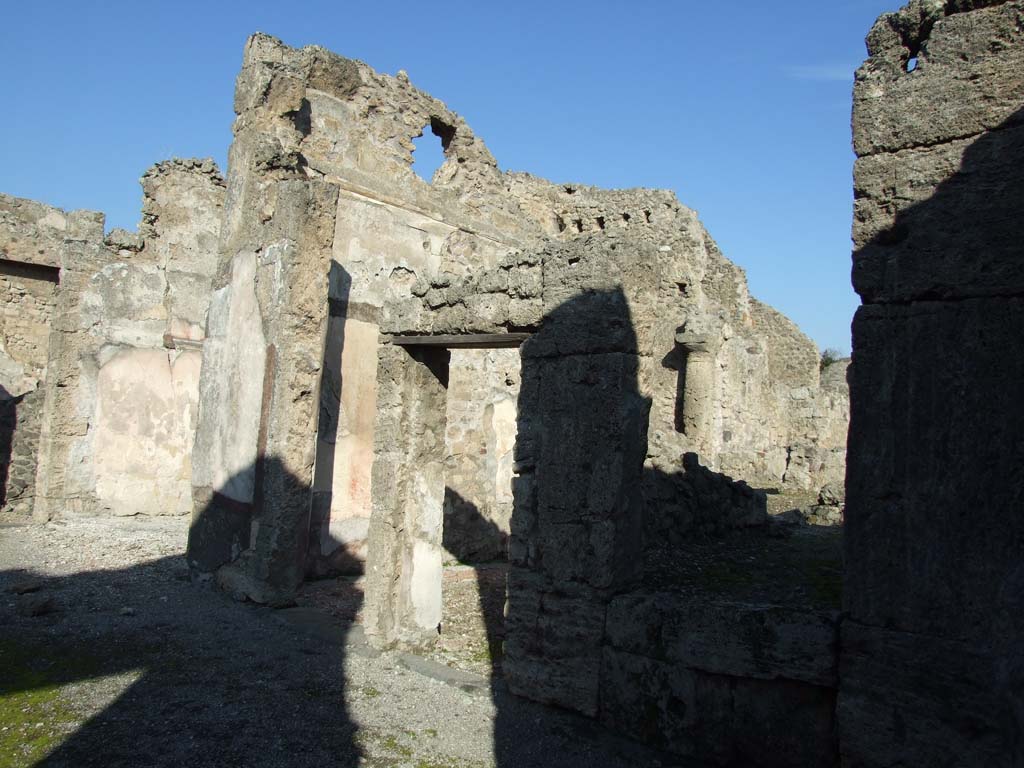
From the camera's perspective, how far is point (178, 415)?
10.3 metres

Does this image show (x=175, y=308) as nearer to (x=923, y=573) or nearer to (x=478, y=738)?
(x=478, y=738)

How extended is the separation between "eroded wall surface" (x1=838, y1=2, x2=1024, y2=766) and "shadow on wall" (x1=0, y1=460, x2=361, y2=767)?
2.45 metres

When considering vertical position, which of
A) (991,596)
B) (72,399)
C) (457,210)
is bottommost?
(991,596)

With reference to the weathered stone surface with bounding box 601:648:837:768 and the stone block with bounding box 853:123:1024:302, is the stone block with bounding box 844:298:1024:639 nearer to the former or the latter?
the stone block with bounding box 853:123:1024:302

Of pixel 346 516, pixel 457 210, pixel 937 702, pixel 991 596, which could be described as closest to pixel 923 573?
pixel 991 596

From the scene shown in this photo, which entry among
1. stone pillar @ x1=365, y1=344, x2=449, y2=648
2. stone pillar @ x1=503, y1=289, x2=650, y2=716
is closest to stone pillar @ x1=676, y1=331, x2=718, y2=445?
stone pillar @ x1=365, y1=344, x2=449, y2=648

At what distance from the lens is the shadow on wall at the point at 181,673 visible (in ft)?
11.7

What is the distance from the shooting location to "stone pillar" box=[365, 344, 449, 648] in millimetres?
5227

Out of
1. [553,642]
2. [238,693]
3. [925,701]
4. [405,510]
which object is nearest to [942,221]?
[925,701]

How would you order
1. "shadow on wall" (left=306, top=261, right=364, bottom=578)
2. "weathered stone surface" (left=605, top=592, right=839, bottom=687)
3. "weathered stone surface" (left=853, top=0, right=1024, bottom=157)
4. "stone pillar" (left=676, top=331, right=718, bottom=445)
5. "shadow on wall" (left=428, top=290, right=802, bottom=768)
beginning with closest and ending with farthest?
"weathered stone surface" (left=853, top=0, right=1024, bottom=157)
"weathered stone surface" (left=605, top=592, right=839, bottom=687)
"shadow on wall" (left=428, top=290, right=802, bottom=768)
"shadow on wall" (left=306, top=261, right=364, bottom=578)
"stone pillar" (left=676, top=331, right=718, bottom=445)

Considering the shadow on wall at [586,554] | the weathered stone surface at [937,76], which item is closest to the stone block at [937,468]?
the weathered stone surface at [937,76]

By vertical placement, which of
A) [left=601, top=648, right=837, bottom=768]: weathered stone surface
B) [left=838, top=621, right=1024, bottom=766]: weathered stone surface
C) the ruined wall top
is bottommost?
[left=601, top=648, right=837, bottom=768]: weathered stone surface

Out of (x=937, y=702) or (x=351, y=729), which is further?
(x=351, y=729)

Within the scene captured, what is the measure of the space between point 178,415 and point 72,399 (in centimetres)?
Answer: 128
